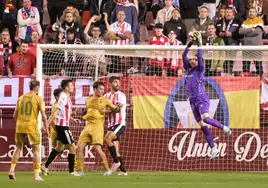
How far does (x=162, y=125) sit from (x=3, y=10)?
6829 millimetres

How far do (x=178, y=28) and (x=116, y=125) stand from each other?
4.78 metres

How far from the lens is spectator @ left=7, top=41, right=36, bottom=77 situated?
22.9m

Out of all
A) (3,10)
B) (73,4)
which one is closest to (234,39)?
(73,4)

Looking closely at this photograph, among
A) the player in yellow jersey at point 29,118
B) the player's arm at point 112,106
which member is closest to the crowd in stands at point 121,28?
the player's arm at point 112,106

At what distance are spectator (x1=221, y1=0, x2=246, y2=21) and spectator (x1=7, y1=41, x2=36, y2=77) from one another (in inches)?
222

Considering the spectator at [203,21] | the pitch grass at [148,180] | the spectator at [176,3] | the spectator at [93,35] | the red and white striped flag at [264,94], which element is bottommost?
the pitch grass at [148,180]

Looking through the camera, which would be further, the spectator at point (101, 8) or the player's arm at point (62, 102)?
the spectator at point (101, 8)

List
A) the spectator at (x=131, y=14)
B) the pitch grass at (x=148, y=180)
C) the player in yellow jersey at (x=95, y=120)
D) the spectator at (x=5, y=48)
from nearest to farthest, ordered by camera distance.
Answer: the pitch grass at (x=148, y=180) < the player in yellow jersey at (x=95, y=120) < the spectator at (x=5, y=48) < the spectator at (x=131, y=14)

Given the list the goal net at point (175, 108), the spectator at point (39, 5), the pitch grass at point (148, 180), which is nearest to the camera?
the pitch grass at point (148, 180)

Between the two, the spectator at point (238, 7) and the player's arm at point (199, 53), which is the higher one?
the spectator at point (238, 7)

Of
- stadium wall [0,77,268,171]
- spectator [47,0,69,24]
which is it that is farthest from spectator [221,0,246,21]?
spectator [47,0,69,24]

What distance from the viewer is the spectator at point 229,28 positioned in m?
23.8

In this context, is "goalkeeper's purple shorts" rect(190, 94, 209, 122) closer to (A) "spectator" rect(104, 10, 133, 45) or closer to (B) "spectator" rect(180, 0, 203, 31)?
(A) "spectator" rect(104, 10, 133, 45)

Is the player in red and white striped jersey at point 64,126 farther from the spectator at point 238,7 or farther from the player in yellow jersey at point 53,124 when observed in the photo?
the spectator at point 238,7
